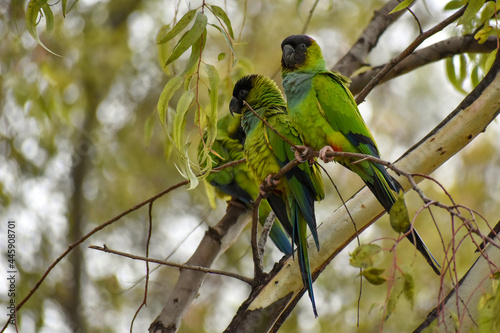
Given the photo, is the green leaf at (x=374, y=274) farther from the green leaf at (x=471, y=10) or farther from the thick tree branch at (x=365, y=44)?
the thick tree branch at (x=365, y=44)

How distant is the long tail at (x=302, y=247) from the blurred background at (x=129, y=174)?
1114 mm

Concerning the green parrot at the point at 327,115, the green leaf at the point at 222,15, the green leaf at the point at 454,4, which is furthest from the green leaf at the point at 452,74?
the green leaf at the point at 222,15

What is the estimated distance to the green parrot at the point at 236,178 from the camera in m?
2.87

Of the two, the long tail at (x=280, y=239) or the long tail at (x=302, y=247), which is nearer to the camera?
the long tail at (x=302, y=247)

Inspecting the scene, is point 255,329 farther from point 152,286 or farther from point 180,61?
point 152,286

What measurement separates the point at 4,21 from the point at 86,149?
1135 millimetres

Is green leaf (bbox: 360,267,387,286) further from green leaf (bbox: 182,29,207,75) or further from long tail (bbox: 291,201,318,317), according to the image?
green leaf (bbox: 182,29,207,75)

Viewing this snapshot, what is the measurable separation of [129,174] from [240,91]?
196 centimetres

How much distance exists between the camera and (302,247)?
1.98m

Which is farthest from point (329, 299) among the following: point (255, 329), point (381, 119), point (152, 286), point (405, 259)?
point (255, 329)

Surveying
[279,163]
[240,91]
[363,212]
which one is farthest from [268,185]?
[240,91]

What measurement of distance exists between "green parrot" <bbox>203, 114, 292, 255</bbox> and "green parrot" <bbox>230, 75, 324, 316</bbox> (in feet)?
1.22

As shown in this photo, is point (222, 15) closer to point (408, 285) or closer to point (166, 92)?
point (166, 92)

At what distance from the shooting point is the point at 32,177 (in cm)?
364
